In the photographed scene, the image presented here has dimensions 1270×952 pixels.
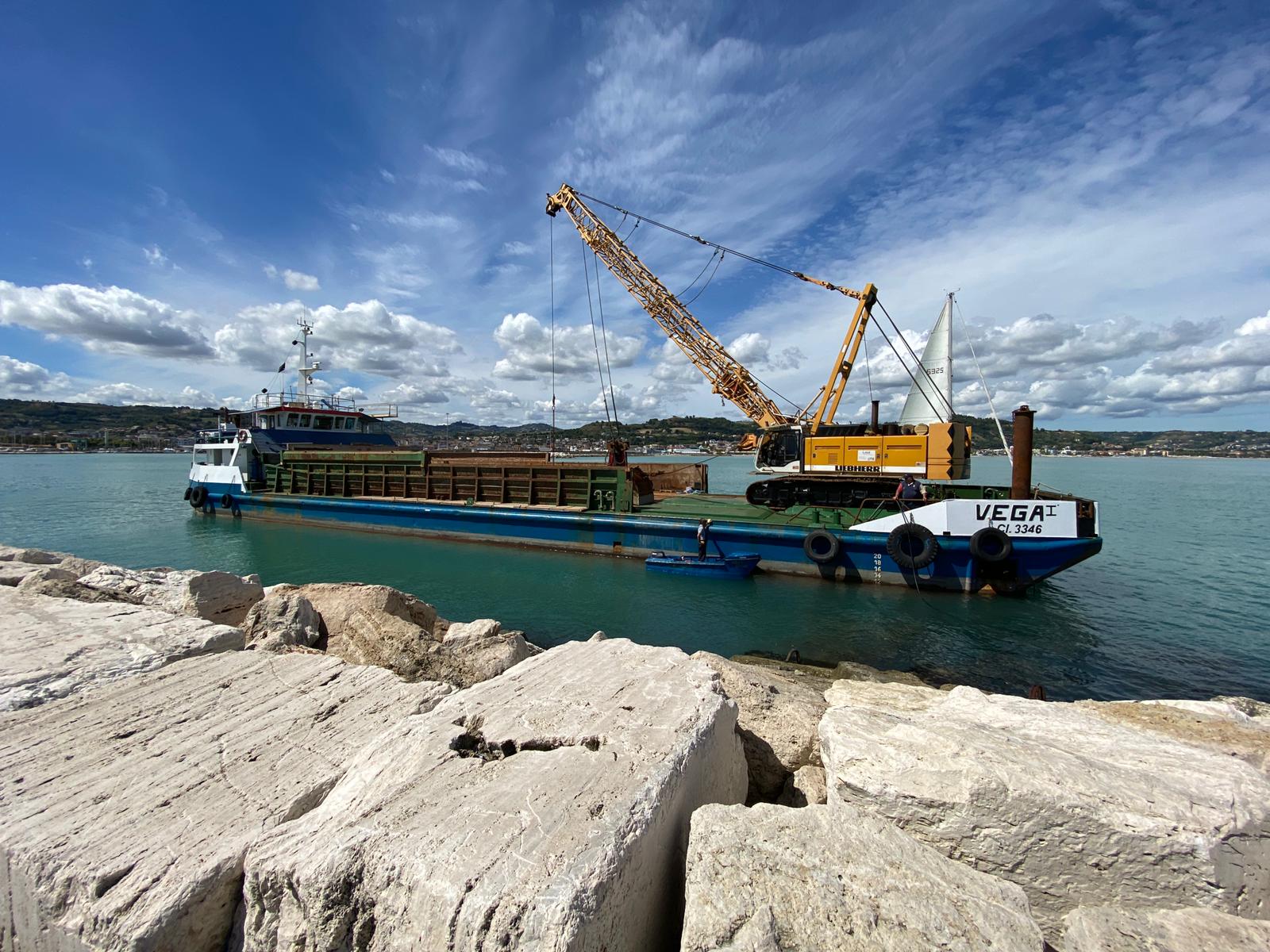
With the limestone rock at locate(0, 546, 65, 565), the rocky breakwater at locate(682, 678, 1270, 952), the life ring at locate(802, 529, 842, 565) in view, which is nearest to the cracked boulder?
the rocky breakwater at locate(682, 678, 1270, 952)

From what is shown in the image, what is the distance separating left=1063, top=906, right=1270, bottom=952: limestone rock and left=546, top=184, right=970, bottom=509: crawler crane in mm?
12376

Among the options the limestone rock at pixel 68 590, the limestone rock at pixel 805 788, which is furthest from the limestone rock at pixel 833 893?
the limestone rock at pixel 68 590

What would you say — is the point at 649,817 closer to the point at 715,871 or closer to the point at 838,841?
the point at 715,871

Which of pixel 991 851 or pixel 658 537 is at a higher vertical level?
pixel 991 851

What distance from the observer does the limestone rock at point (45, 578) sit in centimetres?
441

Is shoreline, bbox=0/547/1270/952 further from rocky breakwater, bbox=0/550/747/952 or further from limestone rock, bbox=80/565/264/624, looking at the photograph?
limestone rock, bbox=80/565/264/624

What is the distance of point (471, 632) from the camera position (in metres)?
5.06

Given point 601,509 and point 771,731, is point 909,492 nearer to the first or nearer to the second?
point 601,509

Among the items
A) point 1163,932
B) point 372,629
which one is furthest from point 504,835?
point 372,629

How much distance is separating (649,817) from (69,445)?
15627cm

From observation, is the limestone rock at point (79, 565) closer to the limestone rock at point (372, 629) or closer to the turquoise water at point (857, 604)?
the limestone rock at point (372, 629)

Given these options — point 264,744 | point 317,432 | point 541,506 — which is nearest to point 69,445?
point 317,432

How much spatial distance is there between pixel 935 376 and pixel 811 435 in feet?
25.5

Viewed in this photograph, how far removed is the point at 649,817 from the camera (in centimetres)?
164
